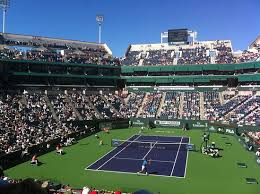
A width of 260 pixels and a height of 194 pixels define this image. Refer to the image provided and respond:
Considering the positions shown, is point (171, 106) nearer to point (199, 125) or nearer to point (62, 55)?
point (199, 125)

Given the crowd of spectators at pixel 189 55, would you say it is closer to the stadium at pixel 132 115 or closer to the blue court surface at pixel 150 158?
the stadium at pixel 132 115

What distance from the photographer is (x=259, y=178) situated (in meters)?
27.9

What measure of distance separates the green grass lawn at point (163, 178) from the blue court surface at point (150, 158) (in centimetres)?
95

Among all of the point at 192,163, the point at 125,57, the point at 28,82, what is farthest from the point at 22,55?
the point at 192,163

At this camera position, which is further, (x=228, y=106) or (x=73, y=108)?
(x=228, y=106)

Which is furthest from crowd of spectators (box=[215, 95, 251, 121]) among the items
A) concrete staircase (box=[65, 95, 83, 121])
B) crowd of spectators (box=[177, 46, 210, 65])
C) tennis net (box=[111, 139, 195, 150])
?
concrete staircase (box=[65, 95, 83, 121])

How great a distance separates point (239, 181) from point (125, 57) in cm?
6194

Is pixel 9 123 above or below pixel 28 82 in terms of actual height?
below

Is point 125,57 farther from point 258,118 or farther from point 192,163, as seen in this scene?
point 192,163

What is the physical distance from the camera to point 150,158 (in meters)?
35.9

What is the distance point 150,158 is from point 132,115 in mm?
31052

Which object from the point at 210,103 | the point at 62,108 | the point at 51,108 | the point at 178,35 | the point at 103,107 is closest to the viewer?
the point at 51,108

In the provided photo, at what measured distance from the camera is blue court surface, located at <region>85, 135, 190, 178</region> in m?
30.8

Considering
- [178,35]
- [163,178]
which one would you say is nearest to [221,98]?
[178,35]
